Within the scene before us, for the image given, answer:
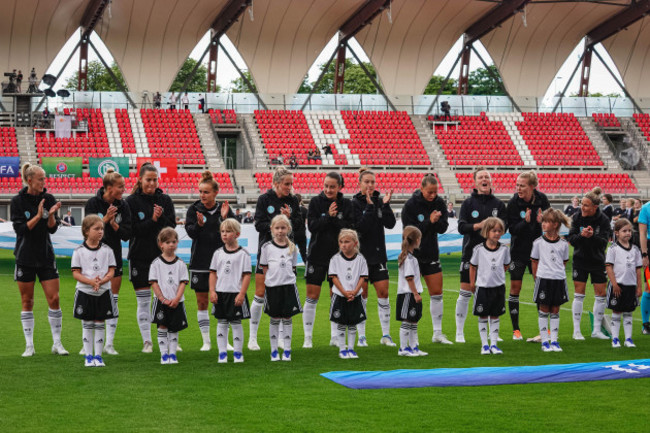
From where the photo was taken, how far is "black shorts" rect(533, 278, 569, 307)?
8.70 metres

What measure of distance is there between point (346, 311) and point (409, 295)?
0.62m

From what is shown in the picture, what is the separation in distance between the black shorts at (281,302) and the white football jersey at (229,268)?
1.03 ft

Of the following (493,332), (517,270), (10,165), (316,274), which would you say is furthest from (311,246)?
(10,165)

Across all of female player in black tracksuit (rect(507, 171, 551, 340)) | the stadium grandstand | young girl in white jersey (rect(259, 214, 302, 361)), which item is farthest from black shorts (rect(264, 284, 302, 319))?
the stadium grandstand

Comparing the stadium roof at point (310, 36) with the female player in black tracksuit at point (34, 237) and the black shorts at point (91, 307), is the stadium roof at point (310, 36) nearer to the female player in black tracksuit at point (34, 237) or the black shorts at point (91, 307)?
the female player in black tracksuit at point (34, 237)

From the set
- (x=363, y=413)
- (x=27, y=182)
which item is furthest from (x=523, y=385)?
(x=27, y=182)

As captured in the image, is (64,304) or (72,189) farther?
(72,189)

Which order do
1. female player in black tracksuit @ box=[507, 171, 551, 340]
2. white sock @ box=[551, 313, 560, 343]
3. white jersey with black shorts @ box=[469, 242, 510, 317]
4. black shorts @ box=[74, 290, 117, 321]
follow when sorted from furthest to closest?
female player in black tracksuit @ box=[507, 171, 551, 340], white sock @ box=[551, 313, 560, 343], white jersey with black shorts @ box=[469, 242, 510, 317], black shorts @ box=[74, 290, 117, 321]

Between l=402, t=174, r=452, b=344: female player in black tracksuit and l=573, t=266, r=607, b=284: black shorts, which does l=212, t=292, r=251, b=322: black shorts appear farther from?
l=573, t=266, r=607, b=284: black shorts

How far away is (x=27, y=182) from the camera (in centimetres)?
800

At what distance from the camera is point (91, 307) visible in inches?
299

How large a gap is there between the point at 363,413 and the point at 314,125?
1368 inches

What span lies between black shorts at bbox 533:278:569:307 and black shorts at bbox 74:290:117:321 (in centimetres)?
410

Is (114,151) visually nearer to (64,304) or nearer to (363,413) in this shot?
(64,304)
